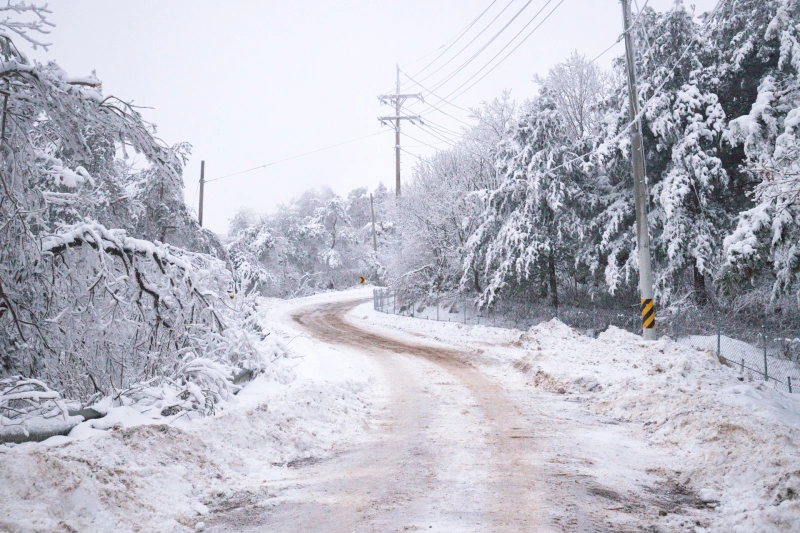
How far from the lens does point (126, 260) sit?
7.08 meters

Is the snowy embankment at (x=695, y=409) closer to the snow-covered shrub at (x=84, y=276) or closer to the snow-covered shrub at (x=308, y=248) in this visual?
the snow-covered shrub at (x=84, y=276)

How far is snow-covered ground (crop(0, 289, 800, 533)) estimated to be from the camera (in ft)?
13.8

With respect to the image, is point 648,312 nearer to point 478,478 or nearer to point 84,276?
point 478,478

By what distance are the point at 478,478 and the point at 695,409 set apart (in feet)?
12.3

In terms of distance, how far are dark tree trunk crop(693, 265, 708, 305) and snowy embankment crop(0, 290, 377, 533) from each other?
14.9 m

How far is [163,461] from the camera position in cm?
527

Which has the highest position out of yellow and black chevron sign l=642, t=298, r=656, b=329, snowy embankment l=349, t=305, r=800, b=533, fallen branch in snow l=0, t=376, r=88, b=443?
yellow and black chevron sign l=642, t=298, r=656, b=329

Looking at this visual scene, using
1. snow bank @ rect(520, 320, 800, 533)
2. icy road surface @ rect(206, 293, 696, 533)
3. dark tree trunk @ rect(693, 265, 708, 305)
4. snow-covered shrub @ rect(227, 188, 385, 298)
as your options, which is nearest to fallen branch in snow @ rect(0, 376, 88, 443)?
icy road surface @ rect(206, 293, 696, 533)

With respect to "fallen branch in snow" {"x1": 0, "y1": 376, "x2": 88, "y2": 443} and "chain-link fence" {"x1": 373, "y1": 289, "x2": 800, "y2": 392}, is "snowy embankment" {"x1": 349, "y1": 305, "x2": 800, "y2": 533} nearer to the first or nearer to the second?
"chain-link fence" {"x1": 373, "y1": 289, "x2": 800, "y2": 392}

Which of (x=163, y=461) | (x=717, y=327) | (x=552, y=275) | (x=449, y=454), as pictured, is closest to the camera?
(x=163, y=461)

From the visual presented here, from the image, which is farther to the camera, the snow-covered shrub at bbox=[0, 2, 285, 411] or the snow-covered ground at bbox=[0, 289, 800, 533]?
the snow-covered shrub at bbox=[0, 2, 285, 411]

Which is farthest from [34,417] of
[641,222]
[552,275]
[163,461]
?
[552,275]

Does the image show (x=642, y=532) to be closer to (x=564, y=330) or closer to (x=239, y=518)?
(x=239, y=518)

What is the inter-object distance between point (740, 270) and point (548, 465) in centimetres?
988
